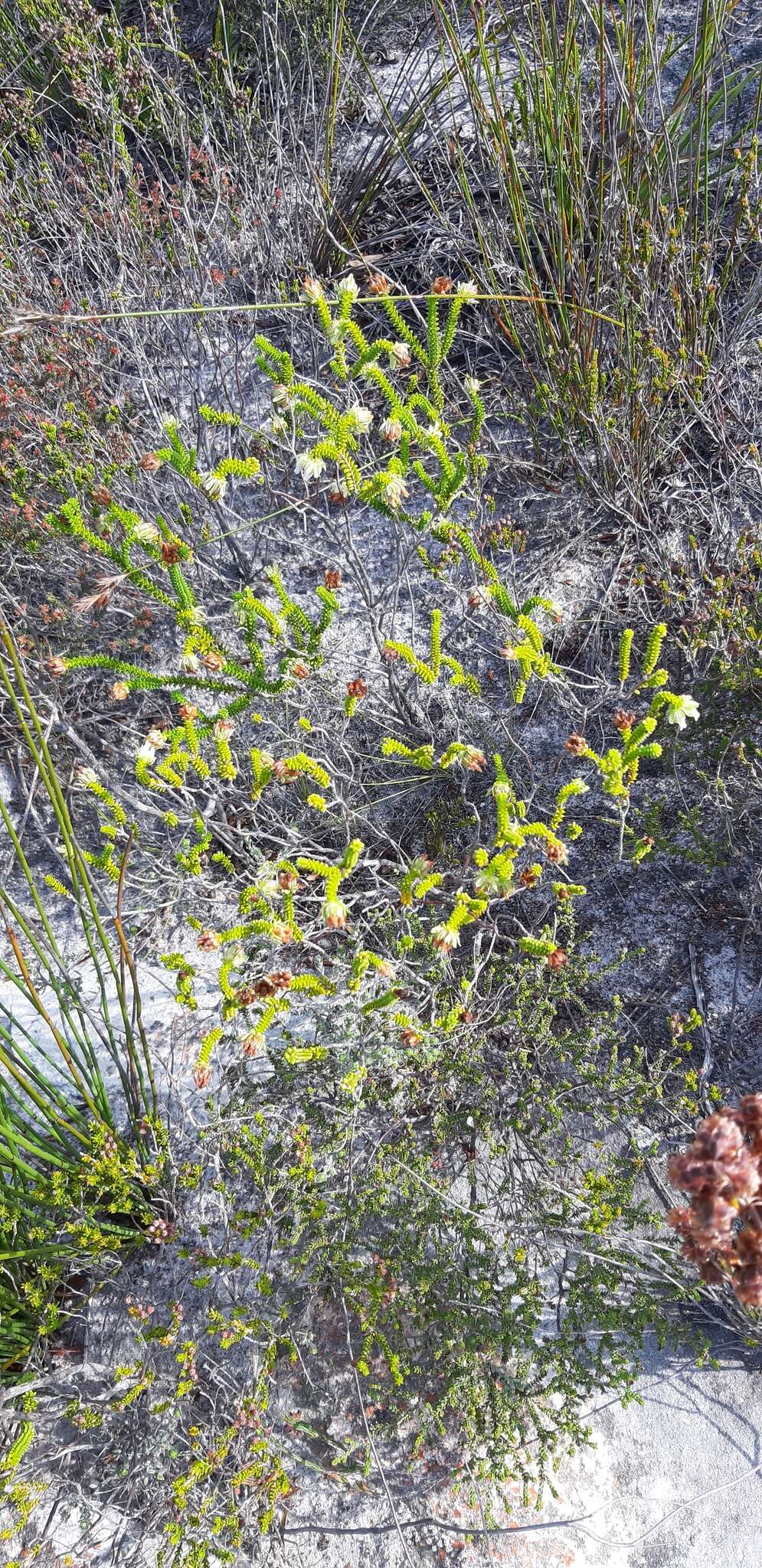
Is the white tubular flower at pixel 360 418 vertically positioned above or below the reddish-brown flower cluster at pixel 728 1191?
above

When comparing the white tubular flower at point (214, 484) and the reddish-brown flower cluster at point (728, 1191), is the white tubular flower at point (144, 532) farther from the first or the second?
the reddish-brown flower cluster at point (728, 1191)

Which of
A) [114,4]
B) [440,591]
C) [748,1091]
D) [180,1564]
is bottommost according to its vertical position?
[180,1564]

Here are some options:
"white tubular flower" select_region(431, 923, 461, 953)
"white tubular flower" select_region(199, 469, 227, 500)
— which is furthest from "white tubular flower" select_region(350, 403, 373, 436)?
"white tubular flower" select_region(431, 923, 461, 953)

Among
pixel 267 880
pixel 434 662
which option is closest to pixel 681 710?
pixel 434 662

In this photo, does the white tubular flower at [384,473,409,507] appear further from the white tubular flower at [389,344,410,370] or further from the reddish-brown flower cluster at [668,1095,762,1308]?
the reddish-brown flower cluster at [668,1095,762,1308]

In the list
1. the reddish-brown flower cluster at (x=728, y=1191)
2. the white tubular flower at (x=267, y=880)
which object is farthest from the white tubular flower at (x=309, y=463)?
the reddish-brown flower cluster at (x=728, y=1191)

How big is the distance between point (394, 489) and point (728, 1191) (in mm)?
1486

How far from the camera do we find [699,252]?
258 cm

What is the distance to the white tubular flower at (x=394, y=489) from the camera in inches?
76.2

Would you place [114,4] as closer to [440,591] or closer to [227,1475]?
[440,591]

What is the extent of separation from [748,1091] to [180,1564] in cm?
157

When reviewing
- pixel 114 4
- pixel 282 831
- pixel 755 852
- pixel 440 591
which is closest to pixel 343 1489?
pixel 282 831

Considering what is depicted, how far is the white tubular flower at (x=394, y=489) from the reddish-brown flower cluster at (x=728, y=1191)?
54.6 inches

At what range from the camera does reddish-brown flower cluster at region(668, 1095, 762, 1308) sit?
1.22 m
